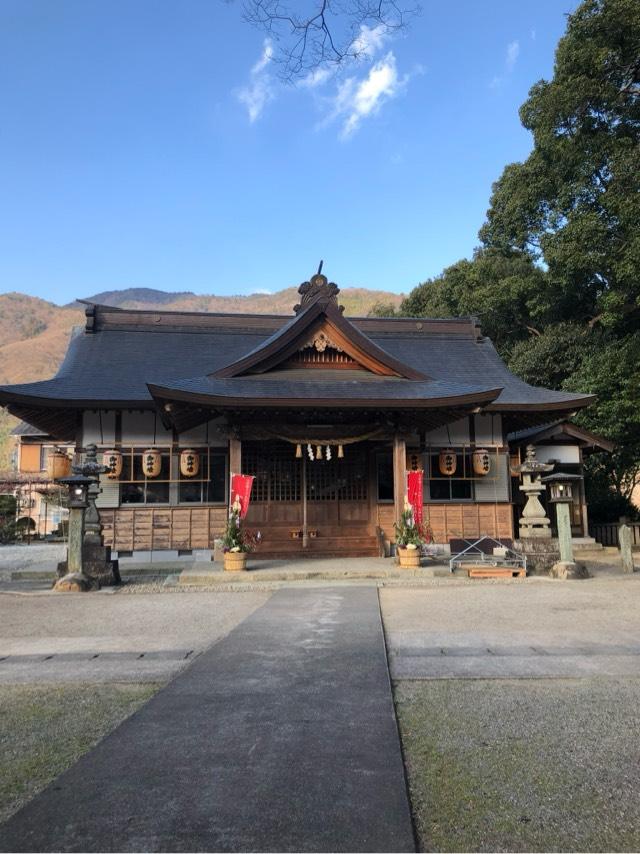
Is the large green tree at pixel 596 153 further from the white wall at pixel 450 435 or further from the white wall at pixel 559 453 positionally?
the white wall at pixel 450 435

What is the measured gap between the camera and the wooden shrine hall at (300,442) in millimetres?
13781

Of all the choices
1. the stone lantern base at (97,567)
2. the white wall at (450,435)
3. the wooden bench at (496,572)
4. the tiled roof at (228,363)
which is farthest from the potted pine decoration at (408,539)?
the stone lantern base at (97,567)

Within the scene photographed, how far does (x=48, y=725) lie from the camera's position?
411cm

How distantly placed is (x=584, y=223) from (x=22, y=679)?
67.0 ft

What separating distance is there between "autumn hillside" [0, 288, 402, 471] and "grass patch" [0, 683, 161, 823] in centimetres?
6418

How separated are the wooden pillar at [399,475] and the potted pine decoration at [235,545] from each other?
363 centimetres

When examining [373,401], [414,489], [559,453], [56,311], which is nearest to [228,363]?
[373,401]

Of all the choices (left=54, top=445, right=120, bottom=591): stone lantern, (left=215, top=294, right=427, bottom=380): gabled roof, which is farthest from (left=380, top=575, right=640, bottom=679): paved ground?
(left=215, top=294, right=427, bottom=380): gabled roof

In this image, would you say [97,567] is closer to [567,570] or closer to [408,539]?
[408,539]

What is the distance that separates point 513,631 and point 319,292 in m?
10.6

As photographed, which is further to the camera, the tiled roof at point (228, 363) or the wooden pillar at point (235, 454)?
the tiled roof at point (228, 363)

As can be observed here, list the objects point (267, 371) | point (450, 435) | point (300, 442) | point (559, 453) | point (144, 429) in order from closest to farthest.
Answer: point (300, 442)
point (267, 371)
point (144, 429)
point (450, 435)
point (559, 453)

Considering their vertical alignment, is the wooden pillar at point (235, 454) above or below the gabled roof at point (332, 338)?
below

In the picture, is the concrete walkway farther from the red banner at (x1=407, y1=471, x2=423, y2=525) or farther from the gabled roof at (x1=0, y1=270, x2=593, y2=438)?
the red banner at (x1=407, y1=471, x2=423, y2=525)
